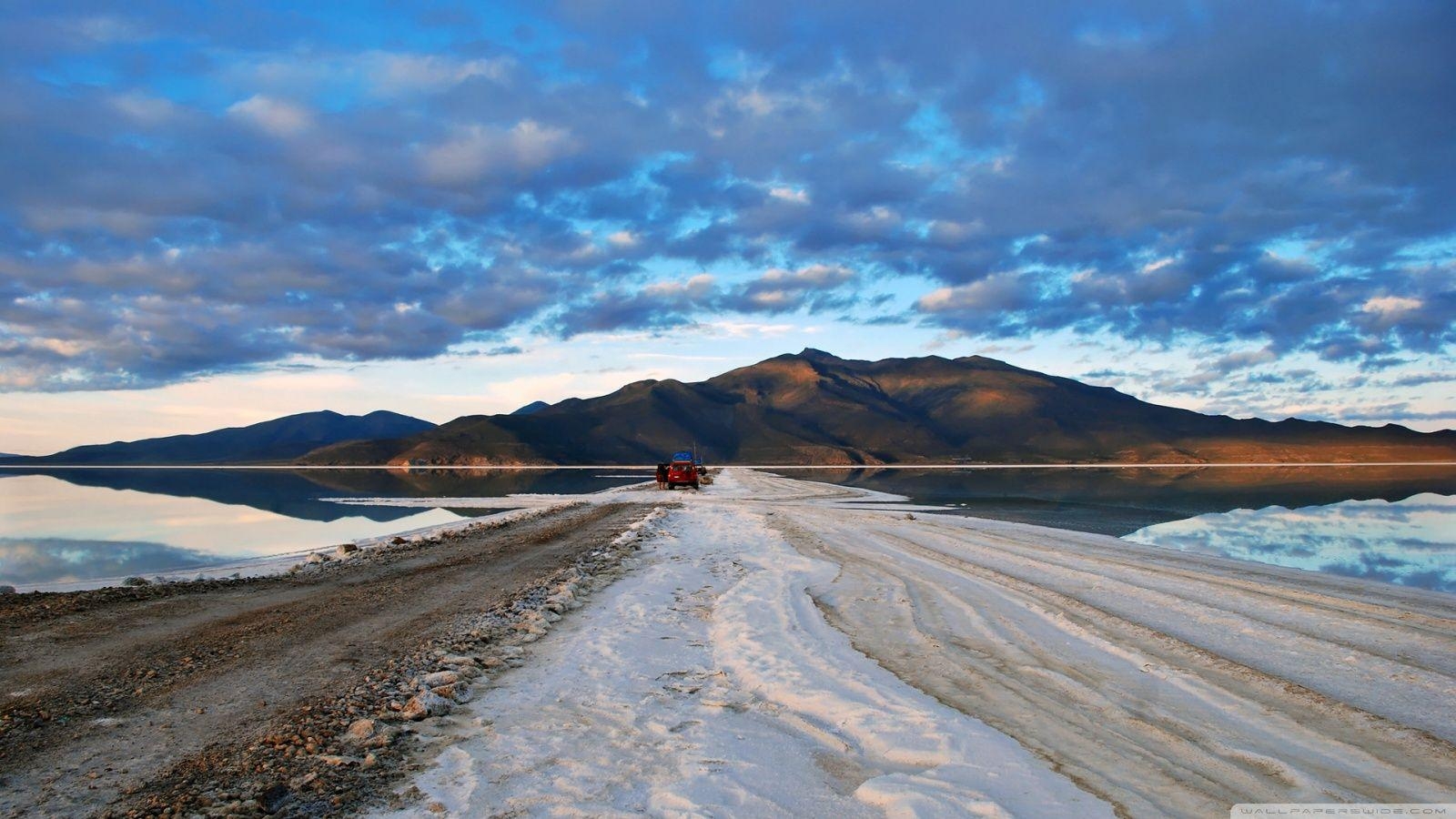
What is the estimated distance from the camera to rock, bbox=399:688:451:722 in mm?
6914

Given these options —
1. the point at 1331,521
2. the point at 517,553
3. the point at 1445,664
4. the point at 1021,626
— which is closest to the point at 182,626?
the point at 517,553

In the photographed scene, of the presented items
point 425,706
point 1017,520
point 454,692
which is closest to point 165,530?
point 454,692

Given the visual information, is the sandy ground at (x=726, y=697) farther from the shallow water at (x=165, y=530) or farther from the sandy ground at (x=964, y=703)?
the shallow water at (x=165, y=530)

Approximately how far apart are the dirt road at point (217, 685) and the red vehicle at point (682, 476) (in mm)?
40984

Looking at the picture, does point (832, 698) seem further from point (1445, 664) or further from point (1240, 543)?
point (1240, 543)

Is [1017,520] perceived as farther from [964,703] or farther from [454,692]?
[454,692]

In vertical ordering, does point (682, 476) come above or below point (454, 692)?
above

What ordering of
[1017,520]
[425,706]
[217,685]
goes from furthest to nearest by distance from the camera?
[1017,520]
[217,685]
[425,706]

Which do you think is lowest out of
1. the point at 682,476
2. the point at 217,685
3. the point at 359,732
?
the point at 217,685

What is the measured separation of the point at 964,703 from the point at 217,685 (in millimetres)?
7417

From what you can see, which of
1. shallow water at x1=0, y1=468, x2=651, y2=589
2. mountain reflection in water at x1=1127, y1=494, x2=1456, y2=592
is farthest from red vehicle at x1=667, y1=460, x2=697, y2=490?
mountain reflection in water at x1=1127, y1=494, x2=1456, y2=592

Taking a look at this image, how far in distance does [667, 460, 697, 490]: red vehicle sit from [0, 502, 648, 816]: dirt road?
1614 inches

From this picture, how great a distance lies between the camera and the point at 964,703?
24.7ft

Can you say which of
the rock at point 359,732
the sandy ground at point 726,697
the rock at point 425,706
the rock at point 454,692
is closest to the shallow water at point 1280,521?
the sandy ground at point 726,697
